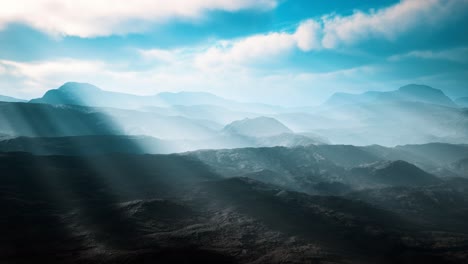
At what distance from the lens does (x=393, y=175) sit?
99938mm

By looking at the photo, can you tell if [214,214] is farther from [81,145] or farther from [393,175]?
[81,145]

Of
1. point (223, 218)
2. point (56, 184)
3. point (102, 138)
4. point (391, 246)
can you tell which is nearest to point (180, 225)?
point (223, 218)

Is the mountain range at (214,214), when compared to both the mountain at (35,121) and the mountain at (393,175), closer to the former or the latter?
the mountain at (393,175)

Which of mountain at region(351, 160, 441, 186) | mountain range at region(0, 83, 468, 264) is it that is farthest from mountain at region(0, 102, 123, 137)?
mountain at region(351, 160, 441, 186)

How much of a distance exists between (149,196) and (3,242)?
97.6 ft

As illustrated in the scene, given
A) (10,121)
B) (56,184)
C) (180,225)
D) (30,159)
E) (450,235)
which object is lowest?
(450,235)

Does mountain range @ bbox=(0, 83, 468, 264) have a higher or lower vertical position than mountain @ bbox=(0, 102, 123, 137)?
lower

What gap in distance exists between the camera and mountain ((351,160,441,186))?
314 feet

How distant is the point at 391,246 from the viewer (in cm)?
4009

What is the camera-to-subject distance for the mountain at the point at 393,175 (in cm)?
9569

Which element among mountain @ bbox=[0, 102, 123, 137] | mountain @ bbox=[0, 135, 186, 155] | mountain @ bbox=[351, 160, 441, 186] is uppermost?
mountain @ bbox=[0, 102, 123, 137]

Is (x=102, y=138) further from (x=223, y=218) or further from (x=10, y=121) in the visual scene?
(x=223, y=218)

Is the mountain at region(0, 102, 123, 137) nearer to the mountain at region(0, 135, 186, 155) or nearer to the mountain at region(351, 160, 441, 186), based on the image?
the mountain at region(0, 135, 186, 155)

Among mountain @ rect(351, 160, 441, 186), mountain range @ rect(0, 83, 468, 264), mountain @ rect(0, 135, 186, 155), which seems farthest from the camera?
mountain @ rect(0, 135, 186, 155)
